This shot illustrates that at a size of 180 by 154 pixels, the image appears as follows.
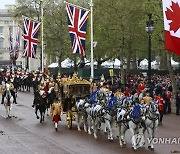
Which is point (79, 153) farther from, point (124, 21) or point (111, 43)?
point (111, 43)

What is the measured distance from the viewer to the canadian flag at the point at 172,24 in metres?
14.4

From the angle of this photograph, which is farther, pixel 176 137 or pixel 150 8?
pixel 150 8

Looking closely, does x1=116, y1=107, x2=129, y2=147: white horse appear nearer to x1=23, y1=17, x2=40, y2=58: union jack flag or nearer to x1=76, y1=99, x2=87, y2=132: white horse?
x1=76, y1=99, x2=87, y2=132: white horse

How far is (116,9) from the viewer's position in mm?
38688

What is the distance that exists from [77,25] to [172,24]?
1508cm

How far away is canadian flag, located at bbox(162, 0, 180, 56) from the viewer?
14352mm

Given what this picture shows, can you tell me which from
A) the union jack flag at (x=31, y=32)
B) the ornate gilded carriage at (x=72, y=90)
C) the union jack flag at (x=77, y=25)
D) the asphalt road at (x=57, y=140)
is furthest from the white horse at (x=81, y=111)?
the union jack flag at (x=31, y=32)

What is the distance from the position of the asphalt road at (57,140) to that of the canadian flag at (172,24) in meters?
3.49

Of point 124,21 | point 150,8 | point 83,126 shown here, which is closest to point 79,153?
point 83,126

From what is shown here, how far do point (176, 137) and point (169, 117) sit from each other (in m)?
7.31

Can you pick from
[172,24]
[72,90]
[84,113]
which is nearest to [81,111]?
[84,113]

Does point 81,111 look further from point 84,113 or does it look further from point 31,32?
point 31,32

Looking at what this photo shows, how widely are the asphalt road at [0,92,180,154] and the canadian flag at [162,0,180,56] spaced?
349 cm

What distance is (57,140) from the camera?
18312mm
